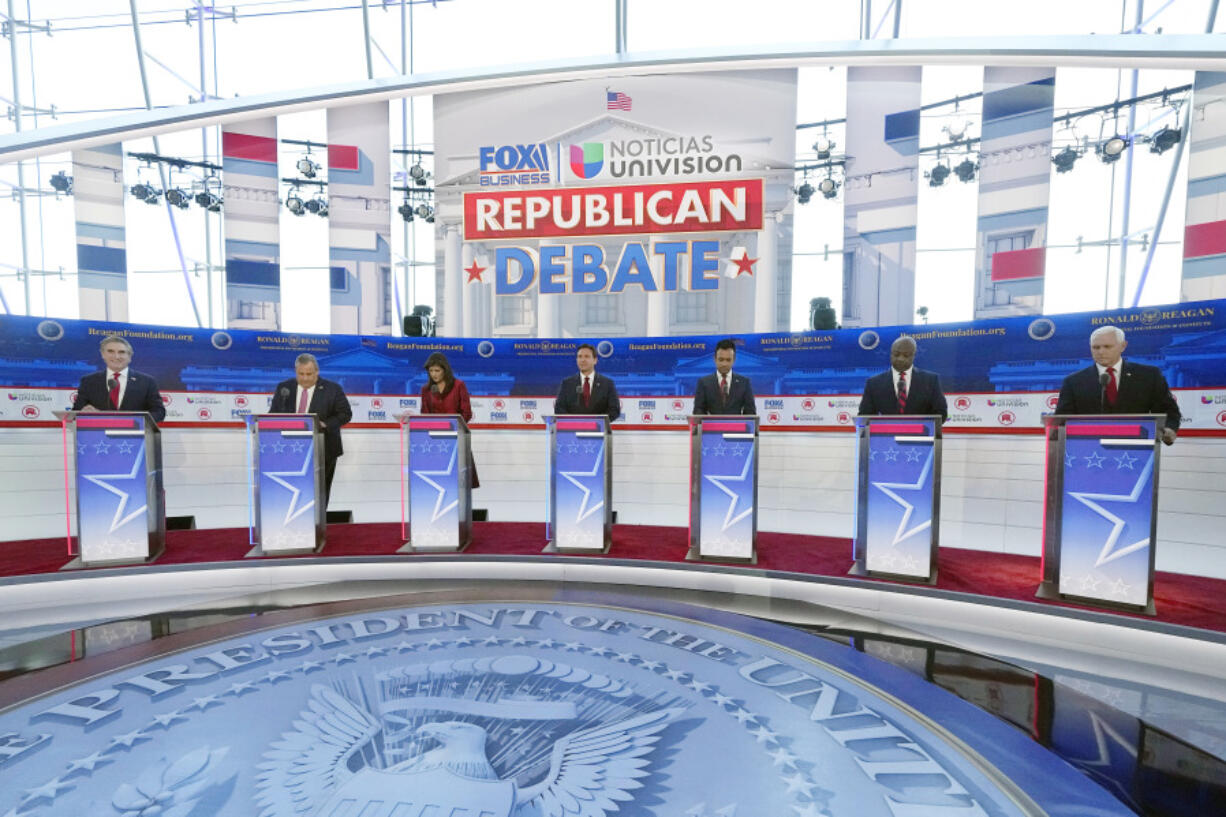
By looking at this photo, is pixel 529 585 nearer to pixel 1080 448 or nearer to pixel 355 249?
pixel 1080 448

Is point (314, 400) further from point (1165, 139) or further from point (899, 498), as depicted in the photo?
point (1165, 139)

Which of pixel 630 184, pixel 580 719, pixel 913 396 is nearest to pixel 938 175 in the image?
pixel 630 184

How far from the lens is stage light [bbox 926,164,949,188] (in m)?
7.27

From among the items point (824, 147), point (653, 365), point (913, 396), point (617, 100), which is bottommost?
point (913, 396)

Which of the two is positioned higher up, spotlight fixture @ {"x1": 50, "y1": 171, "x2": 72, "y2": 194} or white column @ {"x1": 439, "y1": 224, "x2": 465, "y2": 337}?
spotlight fixture @ {"x1": 50, "y1": 171, "x2": 72, "y2": 194}

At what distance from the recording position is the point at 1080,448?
7.84 ft

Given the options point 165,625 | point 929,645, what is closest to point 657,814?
point 929,645

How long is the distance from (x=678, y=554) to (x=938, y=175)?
7050mm

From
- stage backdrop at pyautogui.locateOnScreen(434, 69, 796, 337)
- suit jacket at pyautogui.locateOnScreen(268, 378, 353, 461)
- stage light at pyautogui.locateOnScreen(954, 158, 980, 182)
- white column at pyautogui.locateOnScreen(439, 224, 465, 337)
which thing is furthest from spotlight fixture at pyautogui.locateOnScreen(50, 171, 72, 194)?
stage light at pyautogui.locateOnScreen(954, 158, 980, 182)

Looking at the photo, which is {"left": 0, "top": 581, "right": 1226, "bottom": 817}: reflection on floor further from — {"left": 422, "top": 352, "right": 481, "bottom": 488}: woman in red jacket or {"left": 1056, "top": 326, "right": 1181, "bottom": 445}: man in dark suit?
{"left": 422, "top": 352, "right": 481, "bottom": 488}: woman in red jacket

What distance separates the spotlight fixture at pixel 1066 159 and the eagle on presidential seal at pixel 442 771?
8650 millimetres

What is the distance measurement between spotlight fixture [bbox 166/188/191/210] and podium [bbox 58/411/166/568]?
25.9ft

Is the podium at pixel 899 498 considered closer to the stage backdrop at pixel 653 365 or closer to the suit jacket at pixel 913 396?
the suit jacket at pixel 913 396

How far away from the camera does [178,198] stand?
877 cm
